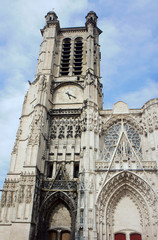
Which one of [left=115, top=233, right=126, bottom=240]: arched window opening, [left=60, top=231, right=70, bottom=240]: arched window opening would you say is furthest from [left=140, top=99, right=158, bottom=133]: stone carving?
[left=60, top=231, right=70, bottom=240]: arched window opening

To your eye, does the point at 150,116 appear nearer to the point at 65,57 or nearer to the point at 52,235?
the point at 52,235

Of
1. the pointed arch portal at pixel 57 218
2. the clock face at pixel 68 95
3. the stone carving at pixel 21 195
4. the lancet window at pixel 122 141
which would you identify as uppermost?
the clock face at pixel 68 95

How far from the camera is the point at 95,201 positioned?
1425 centimetres

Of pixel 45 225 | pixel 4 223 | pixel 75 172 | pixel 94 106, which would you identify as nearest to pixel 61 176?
pixel 75 172

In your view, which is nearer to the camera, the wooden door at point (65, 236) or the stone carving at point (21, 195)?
the stone carving at point (21, 195)

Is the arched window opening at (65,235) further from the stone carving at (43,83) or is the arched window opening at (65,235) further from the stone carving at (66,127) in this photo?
the stone carving at (43,83)

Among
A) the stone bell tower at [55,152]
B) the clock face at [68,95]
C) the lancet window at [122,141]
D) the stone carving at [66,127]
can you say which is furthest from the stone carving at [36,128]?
the lancet window at [122,141]

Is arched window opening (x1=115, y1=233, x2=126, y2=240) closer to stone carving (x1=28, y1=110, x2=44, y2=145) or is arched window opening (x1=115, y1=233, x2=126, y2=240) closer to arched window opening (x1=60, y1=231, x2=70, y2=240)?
arched window opening (x1=60, y1=231, x2=70, y2=240)

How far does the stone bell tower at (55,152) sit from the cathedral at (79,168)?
55 millimetres

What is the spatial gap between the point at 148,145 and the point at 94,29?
14470 millimetres

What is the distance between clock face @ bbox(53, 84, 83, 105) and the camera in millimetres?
20094

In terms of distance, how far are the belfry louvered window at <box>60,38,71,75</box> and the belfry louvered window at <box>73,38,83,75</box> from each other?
25.5 inches

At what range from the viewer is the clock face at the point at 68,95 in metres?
20.1

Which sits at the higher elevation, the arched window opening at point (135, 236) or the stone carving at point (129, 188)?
the stone carving at point (129, 188)
